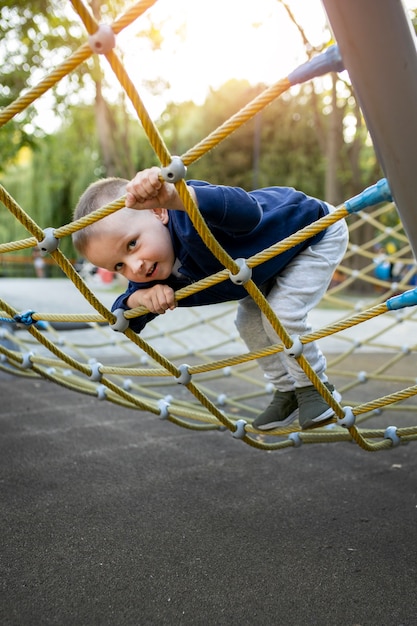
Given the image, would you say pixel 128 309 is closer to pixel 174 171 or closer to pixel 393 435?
pixel 174 171

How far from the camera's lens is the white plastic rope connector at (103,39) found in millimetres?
890

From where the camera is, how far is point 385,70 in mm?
849

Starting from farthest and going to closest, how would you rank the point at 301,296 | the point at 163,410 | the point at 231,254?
the point at 163,410 → the point at 301,296 → the point at 231,254

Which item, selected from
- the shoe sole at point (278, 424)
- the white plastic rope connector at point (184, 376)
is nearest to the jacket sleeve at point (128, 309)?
the white plastic rope connector at point (184, 376)

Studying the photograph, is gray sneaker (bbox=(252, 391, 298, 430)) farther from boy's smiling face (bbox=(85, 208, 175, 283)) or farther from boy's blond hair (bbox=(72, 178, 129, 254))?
boy's blond hair (bbox=(72, 178, 129, 254))

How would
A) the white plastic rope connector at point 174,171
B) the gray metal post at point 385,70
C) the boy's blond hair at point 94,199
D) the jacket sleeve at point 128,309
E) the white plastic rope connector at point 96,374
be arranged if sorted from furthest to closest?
1. the white plastic rope connector at point 96,374
2. the jacket sleeve at point 128,309
3. the boy's blond hair at point 94,199
4. the white plastic rope connector at point 174,171
5. the gray metal post at point 385,70

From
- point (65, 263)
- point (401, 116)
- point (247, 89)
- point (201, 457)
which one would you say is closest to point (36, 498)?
point (201, 457)

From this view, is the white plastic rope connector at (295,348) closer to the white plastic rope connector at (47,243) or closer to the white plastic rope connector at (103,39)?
the white plastic rope connector at (47,243)

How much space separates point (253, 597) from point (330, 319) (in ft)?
19.8

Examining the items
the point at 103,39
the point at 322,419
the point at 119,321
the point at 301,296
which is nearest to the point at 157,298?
the point at 119,321

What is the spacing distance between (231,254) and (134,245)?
0.71 ft

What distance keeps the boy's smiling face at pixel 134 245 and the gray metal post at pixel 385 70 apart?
0.54m

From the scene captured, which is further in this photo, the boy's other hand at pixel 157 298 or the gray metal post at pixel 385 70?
the boy's other hand at pixel 157 298

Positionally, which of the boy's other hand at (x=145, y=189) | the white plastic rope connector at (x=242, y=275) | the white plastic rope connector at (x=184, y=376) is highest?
the boy's other hand at (x=145, y=189)
